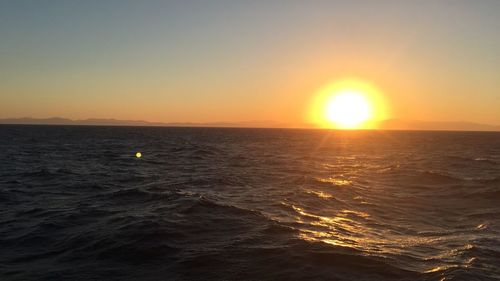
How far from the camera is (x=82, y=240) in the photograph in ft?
42.2

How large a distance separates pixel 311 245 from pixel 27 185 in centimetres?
1918

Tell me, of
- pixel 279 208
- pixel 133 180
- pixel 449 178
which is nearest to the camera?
pixel 279 208

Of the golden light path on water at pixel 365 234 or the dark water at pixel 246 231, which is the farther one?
the golden light path on water at pixel 365 234

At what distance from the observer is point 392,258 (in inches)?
432

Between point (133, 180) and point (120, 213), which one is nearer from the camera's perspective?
point (120, 213)

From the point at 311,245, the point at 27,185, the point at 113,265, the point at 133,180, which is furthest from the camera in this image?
the point at 133,180

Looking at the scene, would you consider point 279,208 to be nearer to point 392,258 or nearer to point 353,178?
point 392,258

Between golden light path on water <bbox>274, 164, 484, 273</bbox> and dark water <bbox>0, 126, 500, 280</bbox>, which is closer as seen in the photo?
dark water <bbox>0, 126, 500, 280</bbox>

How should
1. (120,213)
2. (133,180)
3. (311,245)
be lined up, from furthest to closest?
(133,180), (120,213), (311,245)

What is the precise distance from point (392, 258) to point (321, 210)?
7.09 metres

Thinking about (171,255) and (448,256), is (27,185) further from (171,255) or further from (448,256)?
(448,256)

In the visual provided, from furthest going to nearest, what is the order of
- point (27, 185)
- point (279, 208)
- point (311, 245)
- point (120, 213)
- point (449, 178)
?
point (449, 178) < point (27, 185) < point (279, 208) < point (120, 213) < point (311, 245)

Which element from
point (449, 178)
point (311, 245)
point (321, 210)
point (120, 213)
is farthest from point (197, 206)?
point (449, 178)

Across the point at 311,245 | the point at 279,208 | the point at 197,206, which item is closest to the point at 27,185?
the point at 197,206
